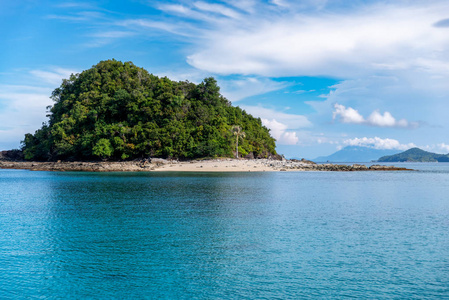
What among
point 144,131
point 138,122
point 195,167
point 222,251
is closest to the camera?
point 222,251

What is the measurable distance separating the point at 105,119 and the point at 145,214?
88.8m

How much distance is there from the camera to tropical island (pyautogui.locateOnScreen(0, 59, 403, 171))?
9350 cm

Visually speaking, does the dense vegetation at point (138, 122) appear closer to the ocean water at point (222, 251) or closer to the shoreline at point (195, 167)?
the shoreline at point (195, 167)

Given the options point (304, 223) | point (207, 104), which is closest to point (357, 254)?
point (304, 223)

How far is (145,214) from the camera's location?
26.8 meters

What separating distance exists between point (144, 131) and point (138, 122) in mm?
5752

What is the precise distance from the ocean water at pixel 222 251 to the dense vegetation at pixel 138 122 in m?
64.5

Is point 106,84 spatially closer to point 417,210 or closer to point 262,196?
point 262,196

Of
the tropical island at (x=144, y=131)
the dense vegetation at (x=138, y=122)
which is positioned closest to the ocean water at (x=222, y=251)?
the tropical island at (x=144, y=131)

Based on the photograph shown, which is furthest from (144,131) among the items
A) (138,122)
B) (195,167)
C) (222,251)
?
(222,251)

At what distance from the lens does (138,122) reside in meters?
102

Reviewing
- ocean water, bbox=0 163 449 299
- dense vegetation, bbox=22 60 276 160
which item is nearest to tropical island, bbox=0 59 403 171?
dense vegetation, bbox=22 60 276 160

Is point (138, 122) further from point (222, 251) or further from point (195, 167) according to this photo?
point (222, 251)

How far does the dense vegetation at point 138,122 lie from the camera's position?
96000mm
